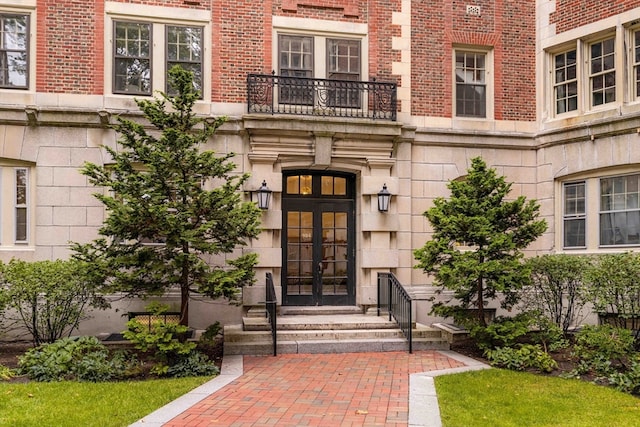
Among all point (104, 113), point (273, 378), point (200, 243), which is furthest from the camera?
point (104, 113)

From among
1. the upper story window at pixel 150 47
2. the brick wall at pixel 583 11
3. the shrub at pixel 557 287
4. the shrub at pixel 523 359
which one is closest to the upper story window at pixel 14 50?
the upper story window at pixel 150 47

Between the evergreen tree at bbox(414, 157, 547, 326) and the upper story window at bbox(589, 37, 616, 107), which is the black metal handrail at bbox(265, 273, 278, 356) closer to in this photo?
the evergreen tree at bbox(414, 157, 547, 326)

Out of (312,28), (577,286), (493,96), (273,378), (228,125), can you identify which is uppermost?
(312,28)

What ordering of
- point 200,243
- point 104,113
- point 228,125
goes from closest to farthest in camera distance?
point 200,243 → point 104,113 → point 228,125

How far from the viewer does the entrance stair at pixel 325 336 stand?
33.4ft

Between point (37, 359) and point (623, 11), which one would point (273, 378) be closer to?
point (37, 359)

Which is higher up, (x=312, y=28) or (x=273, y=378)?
(x=312, y=28)

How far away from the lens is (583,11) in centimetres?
1276

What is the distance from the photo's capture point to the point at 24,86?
11.4 m

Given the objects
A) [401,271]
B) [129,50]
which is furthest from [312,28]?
[401,271]

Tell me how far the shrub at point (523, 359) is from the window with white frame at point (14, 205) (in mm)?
9354

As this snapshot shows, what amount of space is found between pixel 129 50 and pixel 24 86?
2210 millimetres

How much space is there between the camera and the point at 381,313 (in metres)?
12.1

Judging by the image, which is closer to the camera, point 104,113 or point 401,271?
point 104,113
